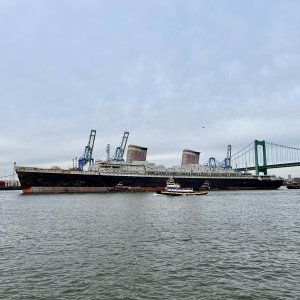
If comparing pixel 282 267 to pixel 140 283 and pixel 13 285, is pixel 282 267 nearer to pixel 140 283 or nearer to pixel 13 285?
pixel 140 283

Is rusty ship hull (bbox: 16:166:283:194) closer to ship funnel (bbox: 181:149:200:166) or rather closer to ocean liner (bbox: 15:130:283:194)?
ocean liner (bbox: 15:130:283:194)

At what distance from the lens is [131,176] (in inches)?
4552

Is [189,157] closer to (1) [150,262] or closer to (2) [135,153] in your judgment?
(2) [135,153]

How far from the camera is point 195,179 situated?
129375 millimetres

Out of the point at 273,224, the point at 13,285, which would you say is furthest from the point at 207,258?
the point at 273,224

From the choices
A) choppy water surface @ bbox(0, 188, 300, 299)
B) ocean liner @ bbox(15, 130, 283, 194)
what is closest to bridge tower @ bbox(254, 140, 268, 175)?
ocean liner @ bbox(15, 130, 283, 194)

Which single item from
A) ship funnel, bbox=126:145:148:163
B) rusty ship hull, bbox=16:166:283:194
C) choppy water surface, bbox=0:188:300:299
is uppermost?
ship funnel, bbox=126:145:148:163

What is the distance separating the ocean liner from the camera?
101 meters

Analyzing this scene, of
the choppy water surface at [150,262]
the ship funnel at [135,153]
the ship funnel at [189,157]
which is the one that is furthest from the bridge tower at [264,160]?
the choppy water surface at [150,262]

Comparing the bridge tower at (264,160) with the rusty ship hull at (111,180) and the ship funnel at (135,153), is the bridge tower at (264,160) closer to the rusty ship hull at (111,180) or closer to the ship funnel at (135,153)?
the rusty ship hull at (111,180)

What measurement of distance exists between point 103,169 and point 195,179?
3386 centimetres

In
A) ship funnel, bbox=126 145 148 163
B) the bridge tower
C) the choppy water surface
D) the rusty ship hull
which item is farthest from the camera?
the bridge tower

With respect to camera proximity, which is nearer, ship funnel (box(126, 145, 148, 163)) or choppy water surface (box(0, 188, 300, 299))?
choppy water surface (box(0, 188, 300, 299))

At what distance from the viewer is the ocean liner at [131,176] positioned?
331ft
